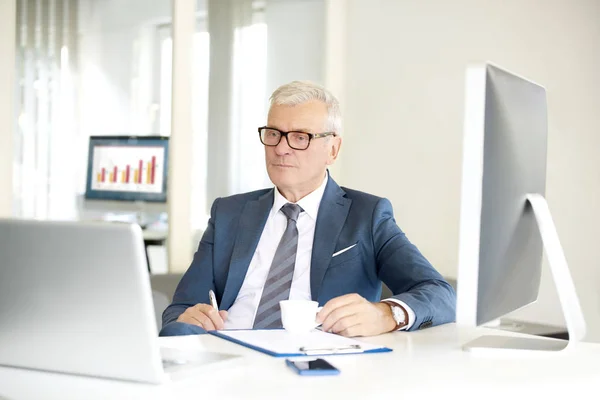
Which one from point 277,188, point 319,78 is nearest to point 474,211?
point 277,188

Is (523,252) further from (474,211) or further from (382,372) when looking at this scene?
(382,372)

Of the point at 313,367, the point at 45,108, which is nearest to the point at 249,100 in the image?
the point at 45,108

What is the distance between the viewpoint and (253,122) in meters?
A: 4.66

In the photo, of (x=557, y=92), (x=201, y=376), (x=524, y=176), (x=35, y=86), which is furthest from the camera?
(x=557, y=92)

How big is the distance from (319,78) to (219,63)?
0.89 meters

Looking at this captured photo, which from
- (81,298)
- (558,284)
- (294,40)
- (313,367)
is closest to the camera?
(81,298)

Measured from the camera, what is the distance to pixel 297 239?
2.41 metres

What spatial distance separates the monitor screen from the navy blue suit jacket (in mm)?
1546

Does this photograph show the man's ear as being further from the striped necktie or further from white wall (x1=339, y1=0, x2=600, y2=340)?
white wall (x1=339, y1=0, x2=600, y2=340)

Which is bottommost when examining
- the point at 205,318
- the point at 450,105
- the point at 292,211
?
the point at 205,318

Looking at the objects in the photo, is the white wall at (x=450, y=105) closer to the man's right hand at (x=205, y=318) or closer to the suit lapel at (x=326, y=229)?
the suit lapel at (x=326, y=229)

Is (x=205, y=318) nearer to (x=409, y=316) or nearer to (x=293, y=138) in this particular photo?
(x=409, y=316)

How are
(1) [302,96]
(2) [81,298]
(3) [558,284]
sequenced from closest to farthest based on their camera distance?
(2) [81,298] → (3) [558,284] → (1) [302,96]

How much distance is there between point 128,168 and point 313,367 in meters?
2.89
